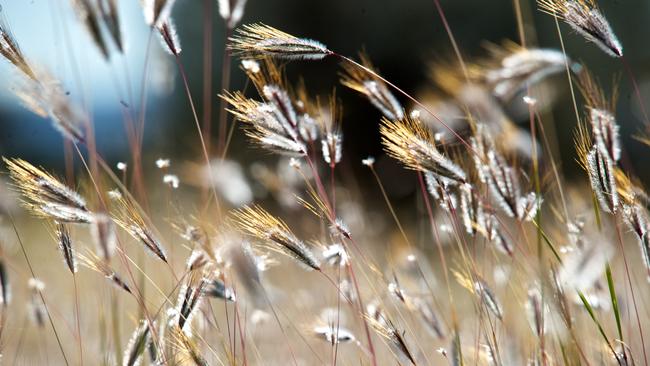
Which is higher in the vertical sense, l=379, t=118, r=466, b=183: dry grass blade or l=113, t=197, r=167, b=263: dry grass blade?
l=379, t=118, r=466, b=183: dry grass blade

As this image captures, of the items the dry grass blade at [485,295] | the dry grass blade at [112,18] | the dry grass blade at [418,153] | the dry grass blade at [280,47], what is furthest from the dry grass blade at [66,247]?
the dry grass blade at [485,295]

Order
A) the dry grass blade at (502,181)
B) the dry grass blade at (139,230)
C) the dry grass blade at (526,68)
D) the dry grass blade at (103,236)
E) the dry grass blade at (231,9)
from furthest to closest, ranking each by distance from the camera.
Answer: the dry grass blade at (526,68) → the dry grass blade at (231,9) → the dry grass blade at (502,181) → the dry grass blade at (139,230) → the dry grass blade at (103,236)

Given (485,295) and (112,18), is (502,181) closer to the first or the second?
(485,295)

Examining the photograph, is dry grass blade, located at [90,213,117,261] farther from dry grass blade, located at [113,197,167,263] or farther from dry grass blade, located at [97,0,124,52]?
dry grass blade, located at [97,0,124,52]

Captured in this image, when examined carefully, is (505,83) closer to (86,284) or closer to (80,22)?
(80,22)

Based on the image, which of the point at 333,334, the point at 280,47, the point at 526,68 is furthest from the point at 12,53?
the point at 526,68

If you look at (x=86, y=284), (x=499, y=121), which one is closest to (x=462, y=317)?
(x=499, y=121)

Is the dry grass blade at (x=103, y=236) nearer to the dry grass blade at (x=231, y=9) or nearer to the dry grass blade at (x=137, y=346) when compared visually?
the dry grass blade at (x=137, y=346)

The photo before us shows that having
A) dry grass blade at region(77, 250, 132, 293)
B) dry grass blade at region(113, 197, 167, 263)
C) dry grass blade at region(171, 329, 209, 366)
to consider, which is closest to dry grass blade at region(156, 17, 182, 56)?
dry grass blade at region(113, 197, 167, 263)
